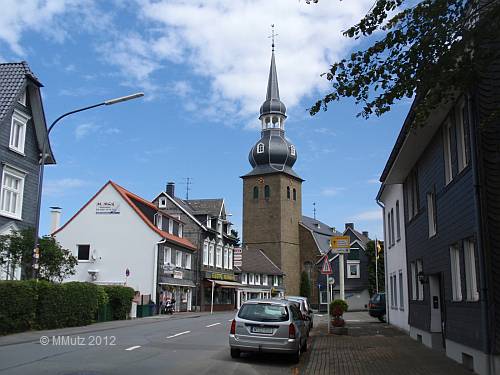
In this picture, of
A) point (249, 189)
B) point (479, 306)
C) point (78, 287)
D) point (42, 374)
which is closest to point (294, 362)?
point (479, 306)

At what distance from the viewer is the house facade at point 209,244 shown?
54594 millimetres

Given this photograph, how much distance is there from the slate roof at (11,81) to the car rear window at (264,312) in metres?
15.0

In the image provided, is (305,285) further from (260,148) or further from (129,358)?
(129,358)

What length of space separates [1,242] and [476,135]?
18.8 m

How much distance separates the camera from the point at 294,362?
46.0ft

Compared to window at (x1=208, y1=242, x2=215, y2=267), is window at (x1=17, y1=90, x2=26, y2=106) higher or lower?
higher

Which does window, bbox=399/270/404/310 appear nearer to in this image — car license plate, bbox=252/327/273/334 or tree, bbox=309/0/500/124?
car license plate, bbox=252/327/273/334

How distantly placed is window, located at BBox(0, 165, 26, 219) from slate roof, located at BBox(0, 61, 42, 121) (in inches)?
101

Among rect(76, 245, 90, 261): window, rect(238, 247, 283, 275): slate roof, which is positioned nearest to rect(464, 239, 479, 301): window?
rect(76, 245, 90, 261): window

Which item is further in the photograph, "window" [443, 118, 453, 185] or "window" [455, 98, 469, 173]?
"window" [443, 118, 453, 185]

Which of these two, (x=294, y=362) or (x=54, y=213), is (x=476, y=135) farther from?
(x=54, y=213)

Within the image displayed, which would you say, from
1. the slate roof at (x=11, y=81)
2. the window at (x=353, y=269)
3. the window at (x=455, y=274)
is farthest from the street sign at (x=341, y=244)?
the window at (x=353, y=269)

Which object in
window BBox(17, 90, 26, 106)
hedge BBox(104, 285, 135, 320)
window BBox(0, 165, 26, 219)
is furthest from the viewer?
hedge BBox(104, 285, 135, 320)

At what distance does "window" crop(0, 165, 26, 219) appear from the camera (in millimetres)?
24375
